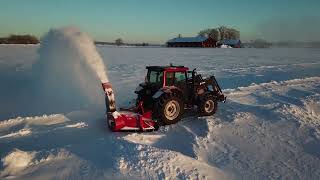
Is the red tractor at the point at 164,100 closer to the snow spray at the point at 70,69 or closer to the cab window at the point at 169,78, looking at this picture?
the cab window at the point at 169,78

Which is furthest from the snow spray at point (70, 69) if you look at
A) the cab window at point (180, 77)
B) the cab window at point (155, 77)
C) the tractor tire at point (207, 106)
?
the tractor tire at point (207, 106)

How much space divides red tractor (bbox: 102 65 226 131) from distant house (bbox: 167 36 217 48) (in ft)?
283

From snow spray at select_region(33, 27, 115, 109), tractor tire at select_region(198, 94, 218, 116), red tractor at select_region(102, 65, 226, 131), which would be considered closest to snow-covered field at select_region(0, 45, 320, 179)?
tractor tire at select_region(198, 94, 218, 116)

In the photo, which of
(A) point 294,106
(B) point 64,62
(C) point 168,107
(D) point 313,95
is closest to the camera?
(C) point 168,107

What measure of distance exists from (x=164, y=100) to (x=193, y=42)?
9005 centimetres

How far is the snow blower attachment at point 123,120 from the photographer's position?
8.57m

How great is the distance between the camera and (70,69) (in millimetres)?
15555

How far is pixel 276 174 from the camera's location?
694 cm

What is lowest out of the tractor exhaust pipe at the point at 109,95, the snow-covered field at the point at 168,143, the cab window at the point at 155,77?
the snow-covered field at the point at 168,143

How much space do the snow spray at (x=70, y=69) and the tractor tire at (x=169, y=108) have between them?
302 cm

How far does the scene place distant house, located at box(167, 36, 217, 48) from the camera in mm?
95875

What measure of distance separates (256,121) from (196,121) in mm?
1795

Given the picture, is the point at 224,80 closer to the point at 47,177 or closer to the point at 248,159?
the point at 248,159

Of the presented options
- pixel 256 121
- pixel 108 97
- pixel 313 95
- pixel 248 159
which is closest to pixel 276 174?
pixel 248 159
